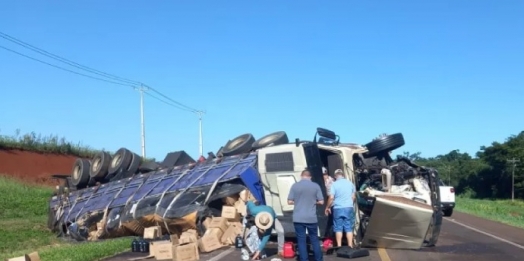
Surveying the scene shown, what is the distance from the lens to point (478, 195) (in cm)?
9525

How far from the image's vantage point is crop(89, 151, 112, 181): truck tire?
70.7ft

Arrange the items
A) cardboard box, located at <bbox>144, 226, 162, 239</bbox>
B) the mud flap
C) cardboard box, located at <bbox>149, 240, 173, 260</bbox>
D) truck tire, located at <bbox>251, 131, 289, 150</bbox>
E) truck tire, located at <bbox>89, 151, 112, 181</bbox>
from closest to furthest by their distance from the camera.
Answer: cardboard box, located at <bbox>149, 240, 173, 260</bbox>
the mud flap
cardboard box, located at <bbox>144, 226, 162, 239</bbox>
truck tire, located at <bbox>251, 131, 289, 150</bbox>
truck tire, located at <bbox>89, 151, 112, 181</bbox>

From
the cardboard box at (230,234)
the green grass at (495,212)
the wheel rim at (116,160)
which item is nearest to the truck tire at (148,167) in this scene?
the wheel rim at (116,160)

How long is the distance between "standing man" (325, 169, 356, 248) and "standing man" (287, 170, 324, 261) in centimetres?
135

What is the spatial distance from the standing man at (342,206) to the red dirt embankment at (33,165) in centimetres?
2182

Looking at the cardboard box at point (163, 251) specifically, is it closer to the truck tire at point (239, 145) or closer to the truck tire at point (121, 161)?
the truck tire at point (239, 145)

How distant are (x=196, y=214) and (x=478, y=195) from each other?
87250mm

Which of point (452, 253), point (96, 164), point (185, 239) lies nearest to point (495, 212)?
point (96, 164)

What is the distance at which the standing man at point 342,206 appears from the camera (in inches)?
512

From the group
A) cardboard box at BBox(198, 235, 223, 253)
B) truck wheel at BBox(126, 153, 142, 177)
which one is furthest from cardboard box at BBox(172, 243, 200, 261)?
truck wheel at BBox(126, 153, 142, 177)

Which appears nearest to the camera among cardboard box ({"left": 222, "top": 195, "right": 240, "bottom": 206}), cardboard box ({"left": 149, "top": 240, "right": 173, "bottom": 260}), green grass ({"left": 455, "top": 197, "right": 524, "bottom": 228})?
cardboard box ({"left": 149, "top": 240, "right": 173, "bottom": 260})

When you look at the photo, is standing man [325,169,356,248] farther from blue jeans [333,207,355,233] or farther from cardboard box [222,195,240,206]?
cardboard box [222,195,240,206]

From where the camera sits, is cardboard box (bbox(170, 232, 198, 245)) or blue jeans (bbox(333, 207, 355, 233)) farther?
cardboard box (bbox(170, 232, 198, 245))

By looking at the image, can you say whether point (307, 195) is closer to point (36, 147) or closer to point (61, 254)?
point (61, 254)
